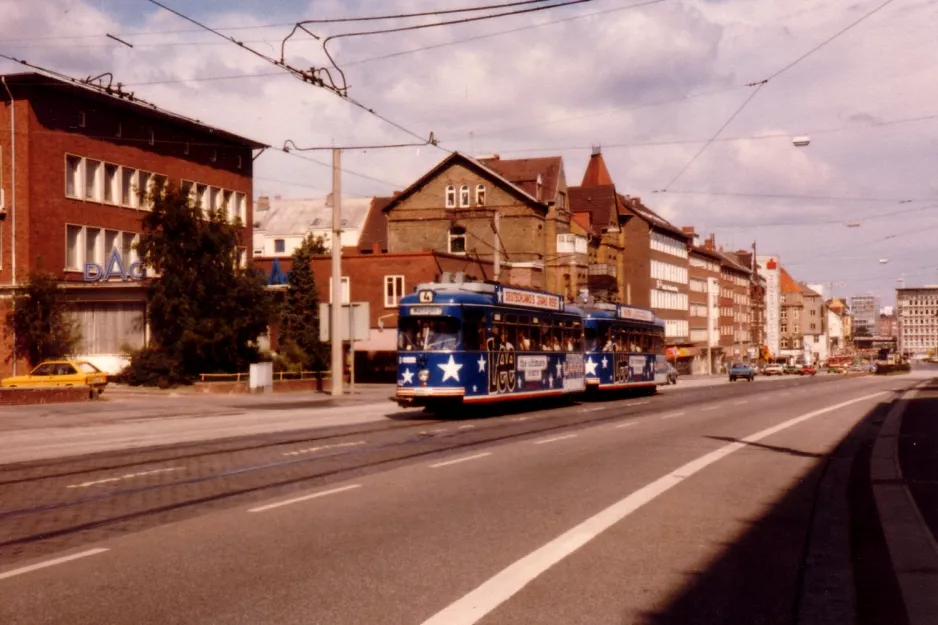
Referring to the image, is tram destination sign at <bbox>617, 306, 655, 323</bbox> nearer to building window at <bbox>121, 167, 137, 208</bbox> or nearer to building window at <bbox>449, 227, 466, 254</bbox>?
building window at <bbox>121, 167, 137, 208</bbox>

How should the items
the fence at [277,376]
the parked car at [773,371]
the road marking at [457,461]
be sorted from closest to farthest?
1. the road marking at [457,461]
2. the fence at [277,376]
3. the parked car at [773,371]

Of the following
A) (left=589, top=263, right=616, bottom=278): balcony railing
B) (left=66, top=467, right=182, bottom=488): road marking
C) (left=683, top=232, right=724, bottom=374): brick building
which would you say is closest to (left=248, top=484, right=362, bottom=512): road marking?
(left=66, top=467, right=182, bottom=488): road marking

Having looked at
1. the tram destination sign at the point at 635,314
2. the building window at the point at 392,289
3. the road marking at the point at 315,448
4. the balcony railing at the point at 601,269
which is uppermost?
the balcony railing at the point at 601,269

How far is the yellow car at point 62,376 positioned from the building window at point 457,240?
3799 centimetres

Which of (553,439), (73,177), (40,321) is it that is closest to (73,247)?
(73,177)

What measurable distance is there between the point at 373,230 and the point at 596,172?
22308mm

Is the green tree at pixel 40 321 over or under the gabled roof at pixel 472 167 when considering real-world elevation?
under

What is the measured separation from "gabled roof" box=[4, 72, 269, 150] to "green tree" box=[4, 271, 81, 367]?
7518 mm

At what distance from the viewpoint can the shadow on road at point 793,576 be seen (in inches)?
264

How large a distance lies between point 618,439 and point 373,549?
11976 mm

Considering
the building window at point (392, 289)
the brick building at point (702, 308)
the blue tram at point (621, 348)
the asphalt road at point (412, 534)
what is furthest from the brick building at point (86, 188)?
the brick building at point (702, 308)

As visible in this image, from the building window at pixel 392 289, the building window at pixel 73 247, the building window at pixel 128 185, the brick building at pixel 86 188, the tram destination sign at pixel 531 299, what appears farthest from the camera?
the building window at pixel 392 289

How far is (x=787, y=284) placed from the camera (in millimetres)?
181750

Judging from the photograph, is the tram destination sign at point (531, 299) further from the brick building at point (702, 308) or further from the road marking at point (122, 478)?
the brick building at point (702, 308)
